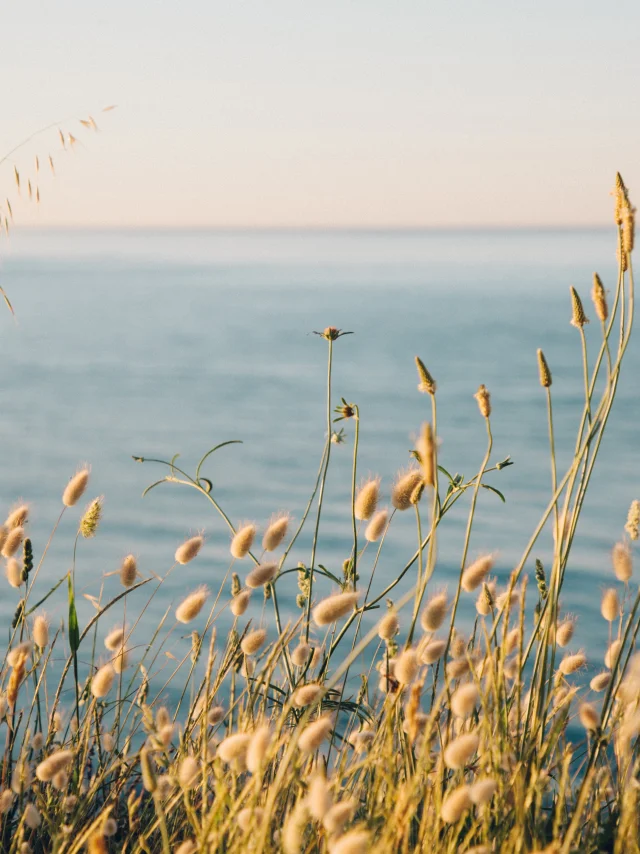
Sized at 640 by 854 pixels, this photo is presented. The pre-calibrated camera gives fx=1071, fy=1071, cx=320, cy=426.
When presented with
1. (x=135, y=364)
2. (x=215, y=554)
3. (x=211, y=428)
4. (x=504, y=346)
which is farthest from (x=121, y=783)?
(x=504, y=346)

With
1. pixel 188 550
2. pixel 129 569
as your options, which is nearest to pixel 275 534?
pixel 188 550

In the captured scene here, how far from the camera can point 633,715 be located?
1493 millimetres

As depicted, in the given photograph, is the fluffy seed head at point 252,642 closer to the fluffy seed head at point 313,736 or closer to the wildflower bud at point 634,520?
the fluffy seed head at point 313,736

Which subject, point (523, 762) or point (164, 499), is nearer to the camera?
point (523, 762)

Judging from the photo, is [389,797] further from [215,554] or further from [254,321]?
[254,321]

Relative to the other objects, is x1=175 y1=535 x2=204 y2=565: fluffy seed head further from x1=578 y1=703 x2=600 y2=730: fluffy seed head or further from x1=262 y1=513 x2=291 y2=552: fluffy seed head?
x1=578 y1=703 x2=600 y2=730: fluffy seed head

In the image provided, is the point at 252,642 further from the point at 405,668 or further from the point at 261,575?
the point at 405,668

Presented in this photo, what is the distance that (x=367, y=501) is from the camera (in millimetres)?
1762

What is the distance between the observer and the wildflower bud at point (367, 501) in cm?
176

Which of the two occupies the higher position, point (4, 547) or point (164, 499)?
point (4, 547)

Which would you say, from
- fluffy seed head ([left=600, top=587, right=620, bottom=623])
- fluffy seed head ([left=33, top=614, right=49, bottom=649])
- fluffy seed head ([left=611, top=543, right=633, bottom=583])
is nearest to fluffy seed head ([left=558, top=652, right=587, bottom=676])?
fluffy seed head ([left=600, top=587, right=620, bottom=623])

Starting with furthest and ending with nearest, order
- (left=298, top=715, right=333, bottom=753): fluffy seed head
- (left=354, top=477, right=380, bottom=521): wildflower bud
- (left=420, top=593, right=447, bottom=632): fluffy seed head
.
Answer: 1. (left=354, top=477, right=380, bottom=521): wildflower bud
2. (left=420, top=593, right=447, bottom=632): fluffy seed head
3. (left=298, top=715, right=333, bottom=753): fluffy seed head

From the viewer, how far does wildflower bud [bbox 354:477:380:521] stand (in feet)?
5.78

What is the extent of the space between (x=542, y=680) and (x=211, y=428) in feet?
48.0
